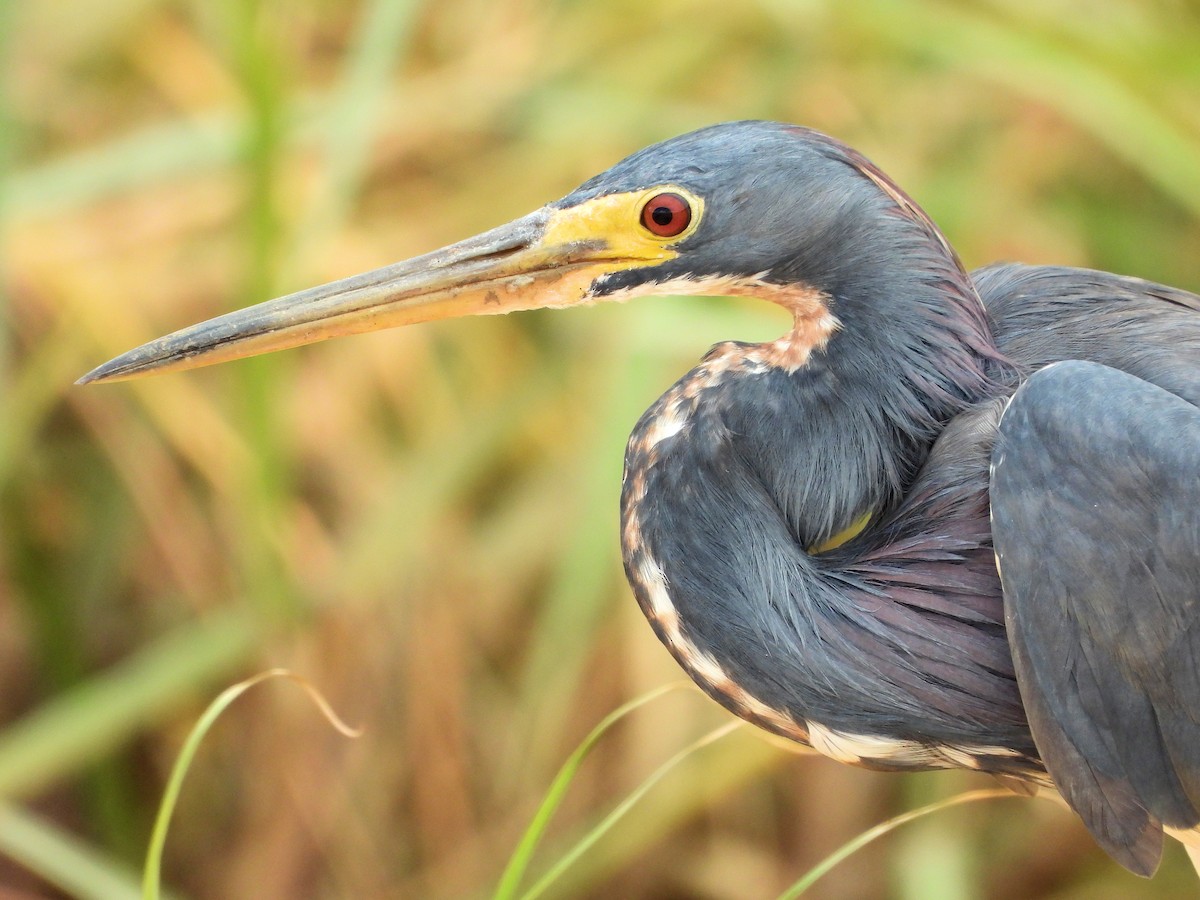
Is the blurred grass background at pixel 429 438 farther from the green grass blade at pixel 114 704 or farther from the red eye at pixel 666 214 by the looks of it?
the red eye at pixel 666 214

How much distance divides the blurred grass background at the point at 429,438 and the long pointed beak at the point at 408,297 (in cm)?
82

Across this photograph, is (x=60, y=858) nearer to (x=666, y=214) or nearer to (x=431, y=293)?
(x=431, y=293)

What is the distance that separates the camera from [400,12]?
1.82 meters

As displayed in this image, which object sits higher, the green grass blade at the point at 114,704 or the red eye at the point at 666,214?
the red eye at the point at 666,214

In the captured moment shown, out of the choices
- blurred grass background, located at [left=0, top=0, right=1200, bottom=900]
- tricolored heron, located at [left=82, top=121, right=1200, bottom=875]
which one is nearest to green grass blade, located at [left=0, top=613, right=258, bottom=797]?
blurred grass background, located at [left=0, top=0, right=1200, bottom=900]

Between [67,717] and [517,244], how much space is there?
4.11ft

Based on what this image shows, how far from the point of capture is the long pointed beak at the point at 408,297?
1183mm

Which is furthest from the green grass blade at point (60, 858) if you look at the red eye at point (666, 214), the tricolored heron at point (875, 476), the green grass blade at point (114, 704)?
the red eye at point (666, 214)

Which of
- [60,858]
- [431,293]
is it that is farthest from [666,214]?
[60,858]

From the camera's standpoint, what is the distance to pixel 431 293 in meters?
1.19

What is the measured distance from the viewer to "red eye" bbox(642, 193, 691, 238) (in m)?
1.14

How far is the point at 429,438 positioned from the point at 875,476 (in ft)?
4.17

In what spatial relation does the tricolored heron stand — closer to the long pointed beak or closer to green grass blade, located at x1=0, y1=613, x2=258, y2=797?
the long pointed beak

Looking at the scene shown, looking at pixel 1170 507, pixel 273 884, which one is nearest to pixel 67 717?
pixel 273 884
